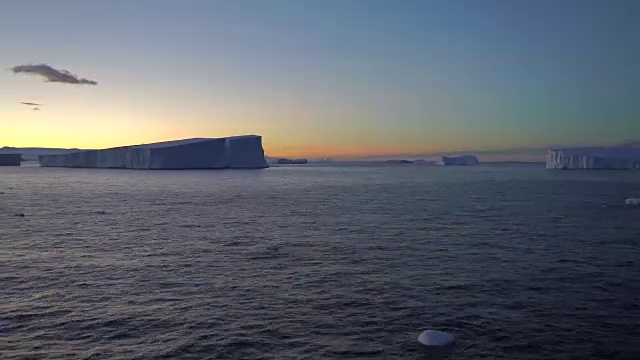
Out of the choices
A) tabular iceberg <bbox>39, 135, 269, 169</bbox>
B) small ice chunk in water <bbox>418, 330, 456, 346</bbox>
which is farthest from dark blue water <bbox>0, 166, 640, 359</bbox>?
tabular iceberg <bbox>39, 135, 269, 169</bbox>

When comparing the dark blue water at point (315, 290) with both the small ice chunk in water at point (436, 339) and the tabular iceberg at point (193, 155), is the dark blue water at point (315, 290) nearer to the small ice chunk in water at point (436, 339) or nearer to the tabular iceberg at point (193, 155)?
the small ice chunk in water at point (436, 339)

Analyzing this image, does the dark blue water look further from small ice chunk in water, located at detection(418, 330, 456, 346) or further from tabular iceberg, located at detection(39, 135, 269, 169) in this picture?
tabular iceberg, located at detection(39, 135, 269, 169)

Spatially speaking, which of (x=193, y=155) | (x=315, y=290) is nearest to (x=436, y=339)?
(x=315, y=290)

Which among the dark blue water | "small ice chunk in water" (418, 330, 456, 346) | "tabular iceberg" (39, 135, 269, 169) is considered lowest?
the dark blue water

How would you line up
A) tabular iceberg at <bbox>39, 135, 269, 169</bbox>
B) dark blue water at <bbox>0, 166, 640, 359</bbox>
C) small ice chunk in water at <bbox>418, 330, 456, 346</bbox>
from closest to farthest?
1. small ice chunk in water at <bbox>418, 330, 456, 346</bbox>
2. dark blue water at <bbox>0, 166, 640, 359</bbox>
3. tabular iceberg at <bbox>39, 135, 269, 169</bbox>

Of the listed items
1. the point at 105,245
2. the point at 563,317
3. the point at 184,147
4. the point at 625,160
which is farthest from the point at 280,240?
the point at 625,160

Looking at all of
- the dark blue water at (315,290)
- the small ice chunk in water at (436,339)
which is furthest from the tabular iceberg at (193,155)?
the small ice chunk in water at (436,339)

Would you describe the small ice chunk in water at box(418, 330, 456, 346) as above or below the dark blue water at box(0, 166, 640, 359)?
above

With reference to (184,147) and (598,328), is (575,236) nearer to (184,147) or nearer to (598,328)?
(598,328)

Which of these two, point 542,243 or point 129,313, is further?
point 542,243
